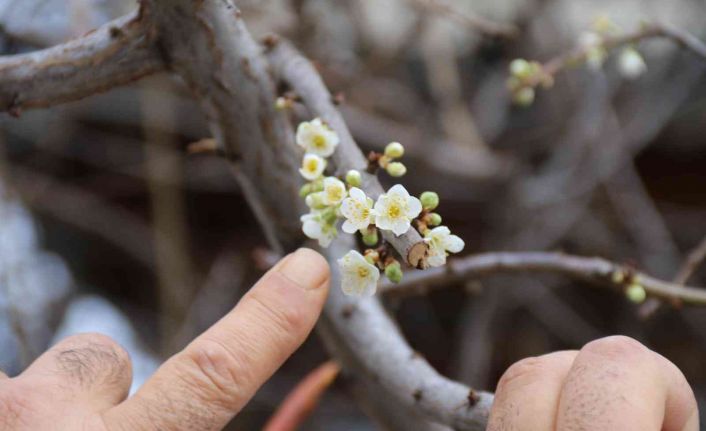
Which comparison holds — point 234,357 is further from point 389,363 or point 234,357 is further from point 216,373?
point 389,363

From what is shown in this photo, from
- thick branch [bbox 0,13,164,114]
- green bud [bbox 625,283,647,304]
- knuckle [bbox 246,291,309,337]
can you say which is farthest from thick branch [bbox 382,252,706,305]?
thick branch [bbox 0,13,164,114]

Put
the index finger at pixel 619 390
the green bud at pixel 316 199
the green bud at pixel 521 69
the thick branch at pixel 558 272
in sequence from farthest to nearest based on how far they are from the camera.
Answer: the green bud at pixel 521 69 < the thick branch at pixel 558 272 < the green bud at pixel 316 199 < the index finger at pixel 619 390

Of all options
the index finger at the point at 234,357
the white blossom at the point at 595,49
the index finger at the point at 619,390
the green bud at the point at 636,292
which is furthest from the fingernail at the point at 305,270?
the white blossom at the point at 595,49

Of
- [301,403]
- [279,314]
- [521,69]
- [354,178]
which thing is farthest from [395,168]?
[301,403]

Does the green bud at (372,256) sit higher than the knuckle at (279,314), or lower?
higher

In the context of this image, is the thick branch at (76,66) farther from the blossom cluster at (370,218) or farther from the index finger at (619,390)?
the index finger at (619,390)

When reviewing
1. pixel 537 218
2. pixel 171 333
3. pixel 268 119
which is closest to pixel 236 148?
pixel 268 119

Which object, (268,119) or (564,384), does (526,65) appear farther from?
(564,384)
